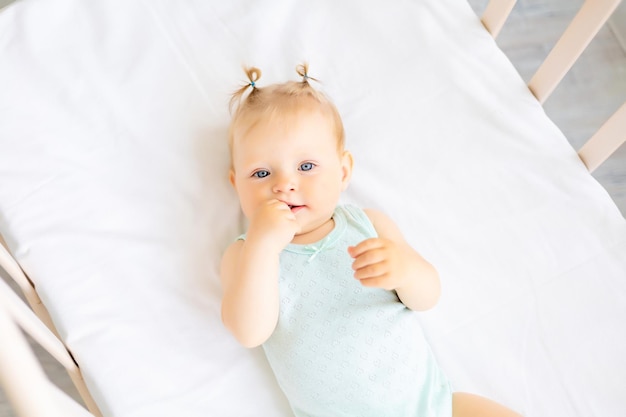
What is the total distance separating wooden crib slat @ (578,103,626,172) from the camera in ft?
3.17

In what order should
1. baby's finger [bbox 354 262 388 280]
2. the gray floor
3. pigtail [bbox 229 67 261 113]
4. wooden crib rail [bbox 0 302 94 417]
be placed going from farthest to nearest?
the gray floor → pigtail [bbox 229 67 261 113] → baby's finger [bbox 354 262 388 280] → wooden crib rail [bbox 0 302 94 417]

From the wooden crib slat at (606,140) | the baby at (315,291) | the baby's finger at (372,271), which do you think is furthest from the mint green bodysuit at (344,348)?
the wooden crib slat at (606,140)

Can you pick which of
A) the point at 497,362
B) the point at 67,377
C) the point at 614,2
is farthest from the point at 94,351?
the point at 614,2

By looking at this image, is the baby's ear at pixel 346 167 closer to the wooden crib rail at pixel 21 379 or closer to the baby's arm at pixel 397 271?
the baby's arm at pixel 397 271

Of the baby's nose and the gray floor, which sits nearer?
the baby's nose

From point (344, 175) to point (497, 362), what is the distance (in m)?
0.38

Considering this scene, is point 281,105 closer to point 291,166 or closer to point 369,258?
point 291,166

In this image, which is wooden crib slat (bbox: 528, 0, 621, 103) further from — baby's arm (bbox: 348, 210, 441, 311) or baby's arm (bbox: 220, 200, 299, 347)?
baby's arm (bbox: 220, 200, 299, 347)

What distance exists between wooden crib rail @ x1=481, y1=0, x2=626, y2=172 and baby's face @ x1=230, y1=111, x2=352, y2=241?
444 millimetres

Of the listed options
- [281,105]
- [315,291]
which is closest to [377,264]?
[315,291]

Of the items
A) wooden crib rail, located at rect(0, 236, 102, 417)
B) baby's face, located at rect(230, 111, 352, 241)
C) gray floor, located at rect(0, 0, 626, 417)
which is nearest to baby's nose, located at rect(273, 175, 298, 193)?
baby's face, located at rect(230, 111, 352, 241)

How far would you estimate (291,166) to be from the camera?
0.86 metres

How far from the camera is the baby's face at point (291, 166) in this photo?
0.85 metres

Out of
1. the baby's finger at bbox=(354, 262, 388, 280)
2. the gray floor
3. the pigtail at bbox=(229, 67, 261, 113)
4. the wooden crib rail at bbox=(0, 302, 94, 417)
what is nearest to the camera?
the wooden crib rail at bbox=(0, 302, 94, 417)
